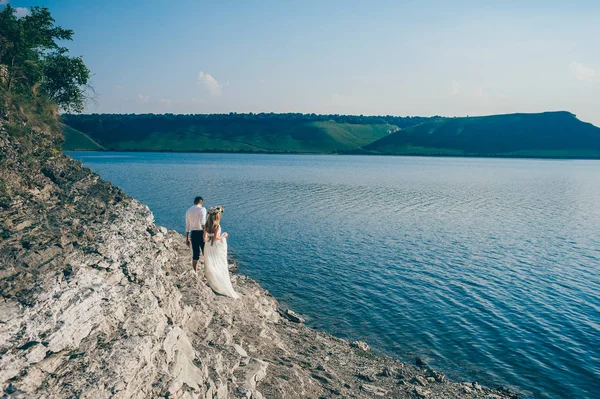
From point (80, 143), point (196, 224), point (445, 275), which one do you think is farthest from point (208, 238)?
point (80, 143)

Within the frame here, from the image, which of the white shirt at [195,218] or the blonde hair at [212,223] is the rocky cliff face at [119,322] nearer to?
the white shirt at [195,218]

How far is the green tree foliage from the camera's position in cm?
2148

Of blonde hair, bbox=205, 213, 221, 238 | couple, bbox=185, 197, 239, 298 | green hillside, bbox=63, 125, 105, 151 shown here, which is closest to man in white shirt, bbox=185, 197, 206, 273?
couple, bbox=185, 197, 239, 298

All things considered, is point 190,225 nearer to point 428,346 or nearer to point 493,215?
point 428,346

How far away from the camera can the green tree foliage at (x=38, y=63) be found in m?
21.5

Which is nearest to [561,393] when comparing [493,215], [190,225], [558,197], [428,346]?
[428,346]

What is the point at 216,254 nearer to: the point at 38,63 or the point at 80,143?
the point at 38,63

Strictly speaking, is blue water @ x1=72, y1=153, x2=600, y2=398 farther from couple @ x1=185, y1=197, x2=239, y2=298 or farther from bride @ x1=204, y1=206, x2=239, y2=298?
couple @ x1=185, y1=197, x2=239, y2=298

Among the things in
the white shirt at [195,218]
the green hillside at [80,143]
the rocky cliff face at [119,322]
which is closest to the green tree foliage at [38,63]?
the rocky cliff face at [119,322]

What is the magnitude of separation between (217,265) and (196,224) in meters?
1.87

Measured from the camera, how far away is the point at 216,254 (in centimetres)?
1425

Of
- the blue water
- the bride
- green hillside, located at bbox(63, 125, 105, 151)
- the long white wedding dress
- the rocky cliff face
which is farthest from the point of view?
green hillside, located at bbox(63, 125, 105, 151)

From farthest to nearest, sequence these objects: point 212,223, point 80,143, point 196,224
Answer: point 80,143
point 196,224
point 212,223

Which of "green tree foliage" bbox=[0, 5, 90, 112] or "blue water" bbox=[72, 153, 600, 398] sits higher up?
"green tree foliage" bbox=[0, 5, 90, 112]
